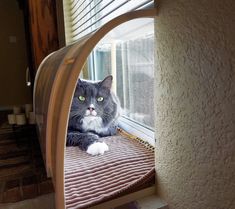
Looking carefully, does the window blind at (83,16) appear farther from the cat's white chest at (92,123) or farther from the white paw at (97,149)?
the white paw at (97,149)

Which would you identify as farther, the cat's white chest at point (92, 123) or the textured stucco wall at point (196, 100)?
the cat's white chest at point (92, 123)

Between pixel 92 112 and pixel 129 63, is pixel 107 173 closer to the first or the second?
pixel 92 112

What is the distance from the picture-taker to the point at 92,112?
4.01 ft

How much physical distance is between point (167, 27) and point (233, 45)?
216 millimetres

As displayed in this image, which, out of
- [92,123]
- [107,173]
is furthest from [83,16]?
[107,173]

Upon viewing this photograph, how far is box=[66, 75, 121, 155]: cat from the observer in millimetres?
1219

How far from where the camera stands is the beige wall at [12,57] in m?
3.68

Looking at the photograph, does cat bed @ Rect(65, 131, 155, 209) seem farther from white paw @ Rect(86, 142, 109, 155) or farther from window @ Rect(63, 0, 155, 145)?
window @ Rect(63, 0, 155, 145)

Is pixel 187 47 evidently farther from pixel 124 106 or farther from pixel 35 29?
pixel 35 29

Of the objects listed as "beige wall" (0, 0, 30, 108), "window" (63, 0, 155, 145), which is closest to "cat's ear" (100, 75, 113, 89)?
"window" (63, 0, 155, 145)

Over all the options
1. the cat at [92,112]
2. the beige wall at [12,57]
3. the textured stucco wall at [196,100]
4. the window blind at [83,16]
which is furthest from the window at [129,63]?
the beige wall at [12,57]

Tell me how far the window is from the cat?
5.0 inches

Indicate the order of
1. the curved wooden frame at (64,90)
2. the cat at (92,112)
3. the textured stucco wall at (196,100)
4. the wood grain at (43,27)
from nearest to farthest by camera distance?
the textured stucco wall at (196,100) → the curved wooden frame at (64,90) → the cat at (92,112) → the wood grain at (43,27)

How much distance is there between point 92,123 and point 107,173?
1.37ft
